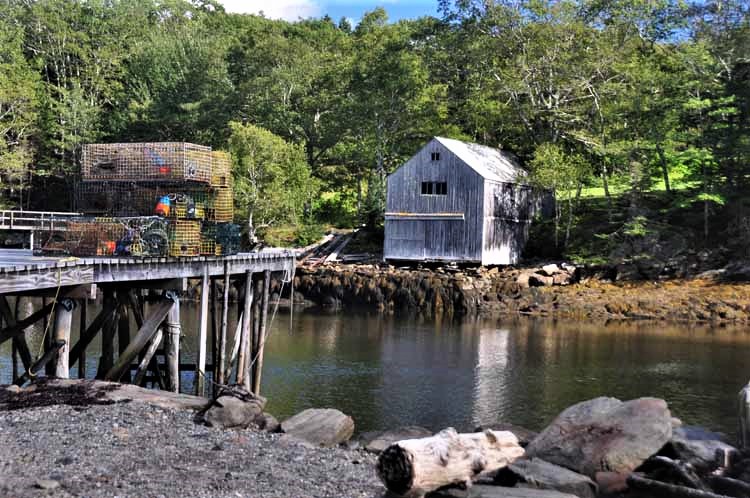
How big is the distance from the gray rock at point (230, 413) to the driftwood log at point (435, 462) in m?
4.72

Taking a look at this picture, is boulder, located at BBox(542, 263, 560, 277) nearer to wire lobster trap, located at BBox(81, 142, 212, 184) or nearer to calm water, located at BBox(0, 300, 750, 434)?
calm water, located at BBox(0, 300, 750, 434)

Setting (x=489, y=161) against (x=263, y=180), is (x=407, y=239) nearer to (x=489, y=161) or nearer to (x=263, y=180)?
(x=489, y=161)

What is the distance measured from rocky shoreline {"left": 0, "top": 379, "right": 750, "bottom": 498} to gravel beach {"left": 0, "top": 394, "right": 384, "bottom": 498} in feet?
0.07

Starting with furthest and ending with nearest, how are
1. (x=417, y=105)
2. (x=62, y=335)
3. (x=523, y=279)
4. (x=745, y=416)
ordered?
(x=417, y=105)
(x=523, y=279)
(x=62, y=335)
(x=745, y=416)

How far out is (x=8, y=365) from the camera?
26.1m

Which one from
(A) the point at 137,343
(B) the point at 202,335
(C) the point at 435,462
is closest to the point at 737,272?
(B) the point at 202,335

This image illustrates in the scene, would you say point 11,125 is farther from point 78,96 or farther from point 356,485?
point 356,485

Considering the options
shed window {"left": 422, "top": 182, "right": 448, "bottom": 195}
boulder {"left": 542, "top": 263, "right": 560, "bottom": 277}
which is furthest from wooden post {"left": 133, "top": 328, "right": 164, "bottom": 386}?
boulder {"left": 542, "top": 263, "right": 560, "bottom": 277}

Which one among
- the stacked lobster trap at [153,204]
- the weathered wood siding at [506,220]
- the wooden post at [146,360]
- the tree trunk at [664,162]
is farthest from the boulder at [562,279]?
the wooden post at [146,360]

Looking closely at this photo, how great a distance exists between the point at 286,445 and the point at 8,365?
1517cm

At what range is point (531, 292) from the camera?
47000 mm

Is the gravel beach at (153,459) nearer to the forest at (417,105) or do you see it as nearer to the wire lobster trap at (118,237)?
the wire lobster trap at (118,237)

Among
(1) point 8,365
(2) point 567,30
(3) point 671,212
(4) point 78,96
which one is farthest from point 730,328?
(4) point 78,96

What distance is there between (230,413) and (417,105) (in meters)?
45.5
